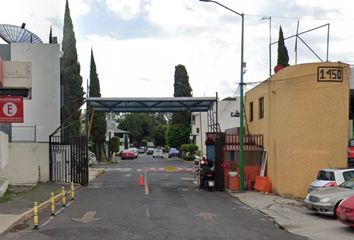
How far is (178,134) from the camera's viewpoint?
271ft

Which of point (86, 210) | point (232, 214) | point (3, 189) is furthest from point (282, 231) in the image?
point (3, 189)

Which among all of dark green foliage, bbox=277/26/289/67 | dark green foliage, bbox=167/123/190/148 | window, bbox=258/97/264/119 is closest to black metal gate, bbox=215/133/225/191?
window, bbox=258/97/264/119

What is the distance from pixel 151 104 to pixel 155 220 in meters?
26.4

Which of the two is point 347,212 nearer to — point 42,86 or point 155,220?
point 155,220

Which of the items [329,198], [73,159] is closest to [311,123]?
[329,198]

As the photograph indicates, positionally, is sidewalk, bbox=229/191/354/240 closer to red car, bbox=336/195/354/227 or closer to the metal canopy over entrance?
red car, bbox=336/195/354/227

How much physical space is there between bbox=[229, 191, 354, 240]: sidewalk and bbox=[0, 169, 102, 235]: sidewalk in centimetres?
759

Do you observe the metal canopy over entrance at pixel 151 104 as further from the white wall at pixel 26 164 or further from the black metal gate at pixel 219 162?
the black metal gate at pixel 219 162

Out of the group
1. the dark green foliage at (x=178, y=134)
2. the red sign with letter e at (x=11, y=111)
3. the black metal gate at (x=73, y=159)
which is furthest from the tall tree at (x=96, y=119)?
the red sign with letter e at (x=11, y=111)

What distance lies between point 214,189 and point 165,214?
10850mm

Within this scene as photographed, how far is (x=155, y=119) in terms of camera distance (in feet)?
521

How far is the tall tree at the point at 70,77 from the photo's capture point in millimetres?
49156

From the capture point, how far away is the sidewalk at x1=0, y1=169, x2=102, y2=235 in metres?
15.2

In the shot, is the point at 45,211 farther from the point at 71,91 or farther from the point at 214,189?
the point at 71,91
